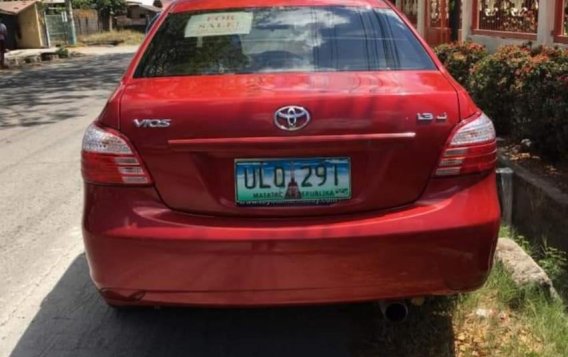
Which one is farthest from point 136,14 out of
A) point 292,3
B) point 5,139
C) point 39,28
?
point 292,3

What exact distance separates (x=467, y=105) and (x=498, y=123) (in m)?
4.33

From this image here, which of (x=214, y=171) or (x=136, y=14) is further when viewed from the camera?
(x=136, y=14)

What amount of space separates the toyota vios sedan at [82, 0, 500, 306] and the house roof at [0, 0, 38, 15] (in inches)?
1495

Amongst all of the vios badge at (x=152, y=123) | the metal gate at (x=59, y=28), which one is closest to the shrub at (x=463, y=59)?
the vios badge at (x=152, y=123)

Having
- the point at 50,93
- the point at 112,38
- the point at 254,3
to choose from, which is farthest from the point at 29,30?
the point at 254,3

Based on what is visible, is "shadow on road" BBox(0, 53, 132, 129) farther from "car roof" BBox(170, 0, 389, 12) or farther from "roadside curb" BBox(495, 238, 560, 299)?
"roadside curb" BBox(495, 238, 560, 299)

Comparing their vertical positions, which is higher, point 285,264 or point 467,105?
point 467,105

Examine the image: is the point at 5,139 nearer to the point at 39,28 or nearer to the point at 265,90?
the point at 265,90

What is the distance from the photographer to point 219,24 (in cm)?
361

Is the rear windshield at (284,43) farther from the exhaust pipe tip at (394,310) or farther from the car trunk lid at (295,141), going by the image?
Result: the exhaust pipe tip at (394,310)

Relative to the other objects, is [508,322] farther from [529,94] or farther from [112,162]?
[529,94]

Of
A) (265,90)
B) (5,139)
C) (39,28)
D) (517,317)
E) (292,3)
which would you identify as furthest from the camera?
(39,28)

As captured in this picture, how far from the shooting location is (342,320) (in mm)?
3539

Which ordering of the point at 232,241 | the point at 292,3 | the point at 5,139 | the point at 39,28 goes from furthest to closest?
the point at 39,28 → the point at 5,139 → the point at 292,3 → the point at 232,241
